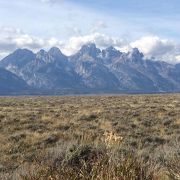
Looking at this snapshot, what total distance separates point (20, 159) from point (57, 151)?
210 cm

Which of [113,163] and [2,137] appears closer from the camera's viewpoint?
[113,163]

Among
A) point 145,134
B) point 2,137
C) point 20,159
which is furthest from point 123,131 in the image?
point 20,159

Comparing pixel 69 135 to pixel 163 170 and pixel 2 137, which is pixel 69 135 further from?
pixel 163 170

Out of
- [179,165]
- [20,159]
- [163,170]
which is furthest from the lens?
[20,159]

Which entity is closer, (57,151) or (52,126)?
(57,151)

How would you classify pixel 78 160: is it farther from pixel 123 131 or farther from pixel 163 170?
pixel 123 131

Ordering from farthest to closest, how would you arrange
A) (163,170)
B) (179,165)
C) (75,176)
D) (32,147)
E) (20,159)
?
(32,147)
(20,159)
(163,170)
(179,165)
(75,176)

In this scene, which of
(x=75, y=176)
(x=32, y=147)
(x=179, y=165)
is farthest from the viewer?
(x=32, y=147)

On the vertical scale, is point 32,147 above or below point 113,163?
below

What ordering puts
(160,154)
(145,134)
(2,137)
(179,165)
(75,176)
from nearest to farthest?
(75,176) → (179,165) → (160,154) → (2,137) → (145,134)

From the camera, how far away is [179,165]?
709cm

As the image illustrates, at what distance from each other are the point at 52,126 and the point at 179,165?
46.0 ft

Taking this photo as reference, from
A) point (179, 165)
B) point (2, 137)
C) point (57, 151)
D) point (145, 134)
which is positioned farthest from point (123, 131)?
point (179, 165)

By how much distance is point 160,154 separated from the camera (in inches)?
452
